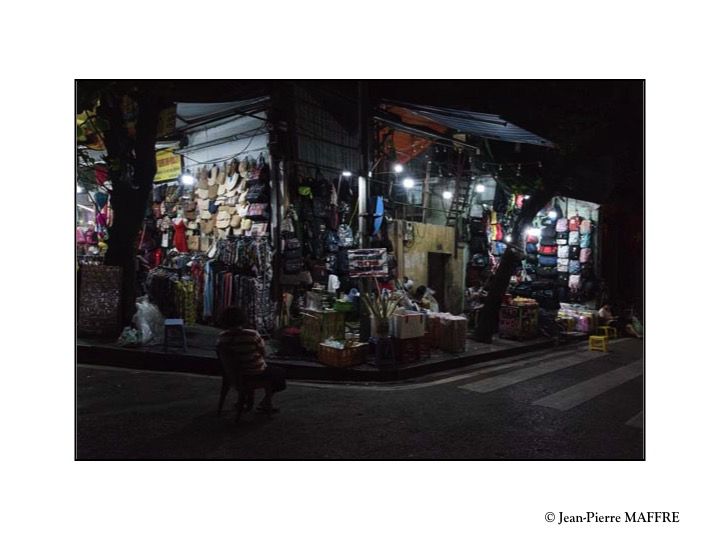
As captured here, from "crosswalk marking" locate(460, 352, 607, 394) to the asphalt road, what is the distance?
0.13ft

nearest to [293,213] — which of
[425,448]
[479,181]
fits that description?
[425,448]

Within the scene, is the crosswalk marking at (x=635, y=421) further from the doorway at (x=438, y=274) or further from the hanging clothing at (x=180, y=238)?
the hanging clothing at (x=180, y=238)

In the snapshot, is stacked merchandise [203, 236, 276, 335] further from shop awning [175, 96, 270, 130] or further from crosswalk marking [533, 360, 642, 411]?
crosswalk marking [533, 360, 642, 411]

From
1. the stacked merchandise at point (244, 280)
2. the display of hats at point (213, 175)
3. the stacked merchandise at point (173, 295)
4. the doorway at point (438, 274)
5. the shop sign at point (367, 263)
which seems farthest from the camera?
the doorway at point (438, 274)

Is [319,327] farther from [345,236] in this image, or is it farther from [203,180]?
[203,180]

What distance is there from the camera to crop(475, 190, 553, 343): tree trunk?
37.3 feet

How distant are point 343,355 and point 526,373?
3396mm

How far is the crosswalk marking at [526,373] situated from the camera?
24.5ft

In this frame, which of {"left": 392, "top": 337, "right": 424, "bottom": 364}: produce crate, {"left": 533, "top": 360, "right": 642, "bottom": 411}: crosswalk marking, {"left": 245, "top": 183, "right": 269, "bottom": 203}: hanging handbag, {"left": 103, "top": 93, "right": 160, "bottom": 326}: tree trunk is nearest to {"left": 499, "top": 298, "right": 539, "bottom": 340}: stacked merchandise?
{"left": 533, "top": 360, "right": 642, "bottom": 411}: crosswalk marking

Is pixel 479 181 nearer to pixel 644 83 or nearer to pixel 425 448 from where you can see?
pixel 644 83

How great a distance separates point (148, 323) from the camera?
348 inches

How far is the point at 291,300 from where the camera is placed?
1008 cm

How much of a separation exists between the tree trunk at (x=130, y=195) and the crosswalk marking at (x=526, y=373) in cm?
678

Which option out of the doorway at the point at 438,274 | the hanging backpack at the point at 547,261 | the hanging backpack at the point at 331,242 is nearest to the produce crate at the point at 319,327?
the hanging backpack at the point at 331,242
